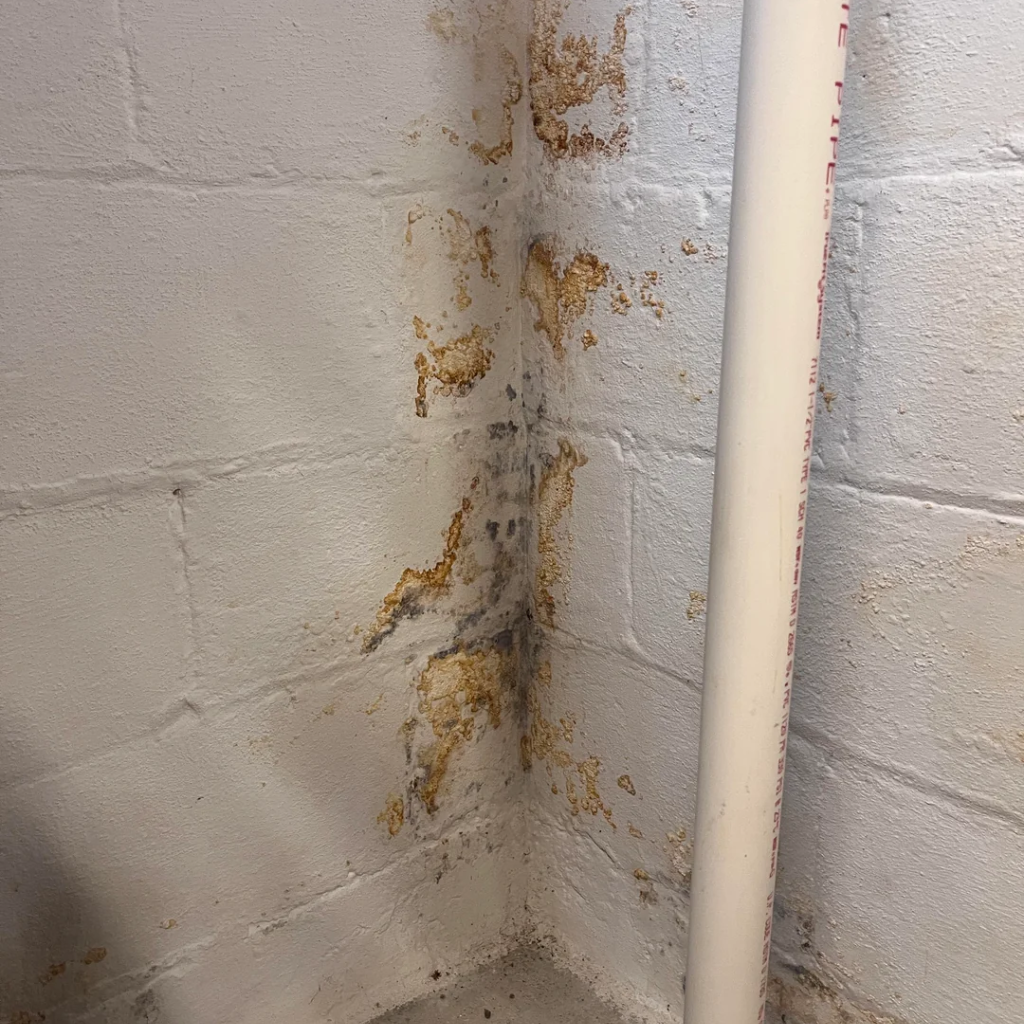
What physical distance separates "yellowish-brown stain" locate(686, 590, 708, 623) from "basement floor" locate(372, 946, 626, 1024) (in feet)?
1.81

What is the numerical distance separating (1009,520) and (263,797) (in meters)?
0.78

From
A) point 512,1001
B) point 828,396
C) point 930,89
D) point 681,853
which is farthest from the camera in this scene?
point 512,1001

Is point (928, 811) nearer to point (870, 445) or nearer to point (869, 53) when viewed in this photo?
point (870, 445)

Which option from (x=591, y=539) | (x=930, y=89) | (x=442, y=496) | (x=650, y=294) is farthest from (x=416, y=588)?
(x=930, y=89)

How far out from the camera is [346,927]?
1115 millimetres

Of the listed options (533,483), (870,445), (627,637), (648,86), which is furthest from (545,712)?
(648,86)

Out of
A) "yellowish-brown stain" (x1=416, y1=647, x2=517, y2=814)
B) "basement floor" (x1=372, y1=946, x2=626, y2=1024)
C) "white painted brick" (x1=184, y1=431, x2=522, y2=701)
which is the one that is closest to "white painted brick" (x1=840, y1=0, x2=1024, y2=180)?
"white painted brick" (x1=184, y1=431, x2=522, y2=701)

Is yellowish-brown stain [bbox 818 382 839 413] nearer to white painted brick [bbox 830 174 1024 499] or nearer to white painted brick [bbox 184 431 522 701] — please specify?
white painted brick [bbox 830 174 1024 499]

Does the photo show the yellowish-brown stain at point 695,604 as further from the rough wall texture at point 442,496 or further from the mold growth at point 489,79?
the mold growth at point 489,79

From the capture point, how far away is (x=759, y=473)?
2.47ft

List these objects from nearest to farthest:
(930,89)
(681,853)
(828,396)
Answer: (930,89), (828,396), (681,853)

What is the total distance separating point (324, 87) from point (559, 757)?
0.83 m

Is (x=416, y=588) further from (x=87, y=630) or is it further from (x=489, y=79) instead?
(x=489, y=79)

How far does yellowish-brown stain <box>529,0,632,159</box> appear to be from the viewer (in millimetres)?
937
